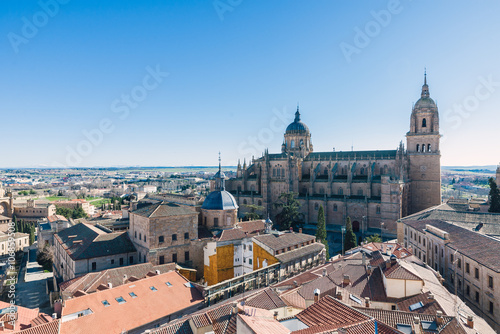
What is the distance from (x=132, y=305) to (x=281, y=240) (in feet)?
47.5

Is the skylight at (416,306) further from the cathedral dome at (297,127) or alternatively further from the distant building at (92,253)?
the cathedral dome at (297,127)

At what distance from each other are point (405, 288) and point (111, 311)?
1803 cm

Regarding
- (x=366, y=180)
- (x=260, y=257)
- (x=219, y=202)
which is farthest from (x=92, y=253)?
(x=366, y=180)

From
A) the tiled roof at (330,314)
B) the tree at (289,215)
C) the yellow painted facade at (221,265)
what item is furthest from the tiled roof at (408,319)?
the tree at (289,215)

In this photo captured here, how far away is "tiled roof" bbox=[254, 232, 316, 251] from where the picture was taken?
96.4 feet

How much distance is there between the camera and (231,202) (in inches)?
1524

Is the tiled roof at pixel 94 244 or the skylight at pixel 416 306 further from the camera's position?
the tiled roof at pixel 94 244

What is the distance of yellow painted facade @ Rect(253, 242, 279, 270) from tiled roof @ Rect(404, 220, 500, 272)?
50.5 feet

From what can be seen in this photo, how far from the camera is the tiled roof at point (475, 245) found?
23.7 m

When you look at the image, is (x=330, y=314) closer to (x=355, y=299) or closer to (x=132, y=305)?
(x=355, y=299)

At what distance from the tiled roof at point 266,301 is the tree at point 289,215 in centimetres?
3948

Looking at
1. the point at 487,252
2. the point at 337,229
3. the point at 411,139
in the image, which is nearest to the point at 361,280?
the point at 487,252

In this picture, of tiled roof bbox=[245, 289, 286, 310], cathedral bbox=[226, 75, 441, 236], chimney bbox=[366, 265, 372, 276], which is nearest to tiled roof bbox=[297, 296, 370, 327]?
tiled roof bbox=[245, 289, 286, 310]

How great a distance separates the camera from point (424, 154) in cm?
5975
